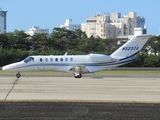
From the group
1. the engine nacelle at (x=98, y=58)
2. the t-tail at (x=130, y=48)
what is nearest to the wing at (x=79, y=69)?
the engine nacelle at (x=98, y=58)

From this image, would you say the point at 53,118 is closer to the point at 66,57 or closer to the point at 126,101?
the point at 126,101

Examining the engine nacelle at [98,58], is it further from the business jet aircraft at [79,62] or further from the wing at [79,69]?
the wing at [79,69]

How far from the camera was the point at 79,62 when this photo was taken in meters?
33.2

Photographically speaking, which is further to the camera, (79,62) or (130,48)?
(130,48)

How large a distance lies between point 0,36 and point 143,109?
8259cm

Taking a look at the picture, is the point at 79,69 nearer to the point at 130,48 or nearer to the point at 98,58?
the point at 98,58

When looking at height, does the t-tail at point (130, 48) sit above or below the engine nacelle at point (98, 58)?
above

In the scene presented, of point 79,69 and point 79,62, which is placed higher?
point 79,62

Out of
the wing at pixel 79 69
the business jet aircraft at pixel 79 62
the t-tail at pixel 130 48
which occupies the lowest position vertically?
the wing at pixel 79 69

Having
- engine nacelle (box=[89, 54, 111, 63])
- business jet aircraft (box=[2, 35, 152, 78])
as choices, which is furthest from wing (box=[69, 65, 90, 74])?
engine nacelle (box=[89, 54, 111, 63])

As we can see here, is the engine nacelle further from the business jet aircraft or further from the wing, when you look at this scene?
the wing

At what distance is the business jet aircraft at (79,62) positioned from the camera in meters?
32.7

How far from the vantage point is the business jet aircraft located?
3272cm

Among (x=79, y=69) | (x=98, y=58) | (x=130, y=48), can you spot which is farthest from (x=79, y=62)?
(x=130, y=48)
